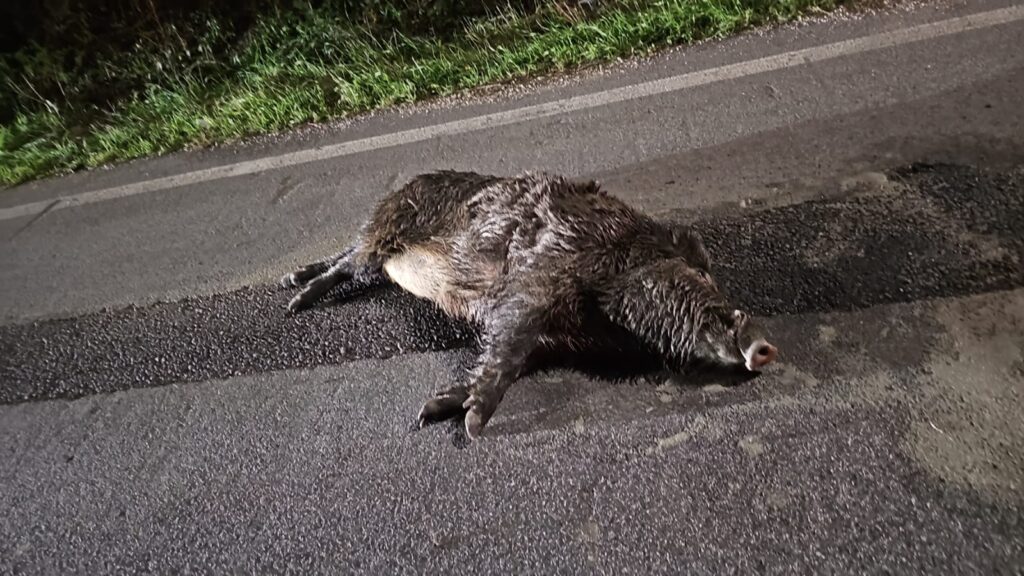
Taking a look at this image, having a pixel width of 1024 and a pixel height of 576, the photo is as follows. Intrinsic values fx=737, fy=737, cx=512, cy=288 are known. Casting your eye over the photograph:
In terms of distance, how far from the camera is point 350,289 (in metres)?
4.04

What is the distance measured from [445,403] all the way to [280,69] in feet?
18.3

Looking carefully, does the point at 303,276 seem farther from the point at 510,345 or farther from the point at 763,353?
the point at 763,353

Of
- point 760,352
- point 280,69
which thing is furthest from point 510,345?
point 280,69

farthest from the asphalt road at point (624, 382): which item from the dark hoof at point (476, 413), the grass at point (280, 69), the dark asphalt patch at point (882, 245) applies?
the grass at point (280, 69)

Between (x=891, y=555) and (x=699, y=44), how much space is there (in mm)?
4257

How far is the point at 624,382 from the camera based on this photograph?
3.11 metres

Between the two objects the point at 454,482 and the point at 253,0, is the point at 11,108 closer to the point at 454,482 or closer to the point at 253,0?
the point at 253,0

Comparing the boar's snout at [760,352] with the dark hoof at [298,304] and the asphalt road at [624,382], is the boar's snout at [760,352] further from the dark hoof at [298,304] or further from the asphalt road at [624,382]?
the dark hoof at [298,304]

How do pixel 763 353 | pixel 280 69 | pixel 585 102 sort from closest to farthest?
pixel 763 353 < pixel 585 102 < pixel 280 69

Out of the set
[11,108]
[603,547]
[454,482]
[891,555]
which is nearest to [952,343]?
[891,555]

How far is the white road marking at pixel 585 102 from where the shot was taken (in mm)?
4934

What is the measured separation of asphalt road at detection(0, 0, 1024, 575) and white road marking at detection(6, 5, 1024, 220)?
73 millimetres

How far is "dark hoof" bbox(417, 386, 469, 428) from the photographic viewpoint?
3.02 meters

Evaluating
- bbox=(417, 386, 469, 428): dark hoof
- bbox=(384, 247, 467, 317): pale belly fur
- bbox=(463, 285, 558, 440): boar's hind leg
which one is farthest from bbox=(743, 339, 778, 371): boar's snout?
bbox=(384, 247, 467, 317): pale belly fur
